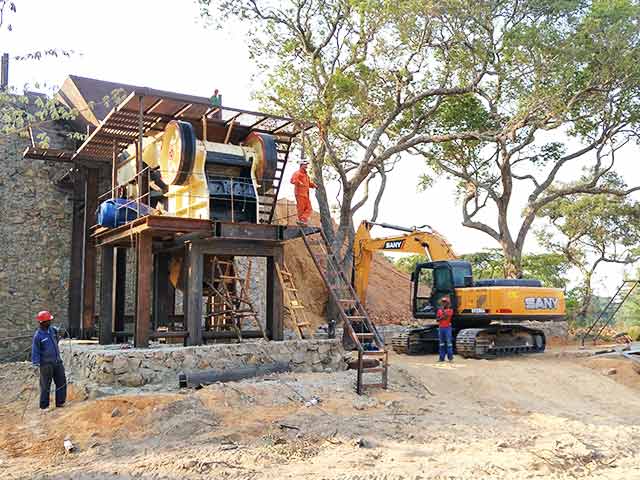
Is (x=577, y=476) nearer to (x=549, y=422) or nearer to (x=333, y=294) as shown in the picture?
(x=549, y=422)

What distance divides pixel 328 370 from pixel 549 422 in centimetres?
440

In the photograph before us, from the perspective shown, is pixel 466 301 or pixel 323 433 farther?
pixel 466 301

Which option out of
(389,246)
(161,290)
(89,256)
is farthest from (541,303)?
(89,256)

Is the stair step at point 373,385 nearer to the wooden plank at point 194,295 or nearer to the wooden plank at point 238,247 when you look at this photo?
the wooden plank at point 194,295

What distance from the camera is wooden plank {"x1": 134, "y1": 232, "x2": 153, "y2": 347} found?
1255 centimetres

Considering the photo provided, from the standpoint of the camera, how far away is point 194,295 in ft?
42.6

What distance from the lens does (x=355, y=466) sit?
7.97m

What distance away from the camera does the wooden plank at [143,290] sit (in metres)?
12.6

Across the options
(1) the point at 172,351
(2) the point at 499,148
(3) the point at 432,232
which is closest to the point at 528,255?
(2) the point at 499,148

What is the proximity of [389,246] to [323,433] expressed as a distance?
9.94 metres

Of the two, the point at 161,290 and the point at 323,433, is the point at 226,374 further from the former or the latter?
the point at 161,290

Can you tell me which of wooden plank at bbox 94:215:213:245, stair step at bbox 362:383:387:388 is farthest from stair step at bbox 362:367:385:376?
wooden plank at bbox 94:215:213:245

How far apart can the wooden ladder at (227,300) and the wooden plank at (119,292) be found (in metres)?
2.11

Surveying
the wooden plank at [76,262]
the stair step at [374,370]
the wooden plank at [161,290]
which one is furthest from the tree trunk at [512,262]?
the wooden plank at [76,262]
